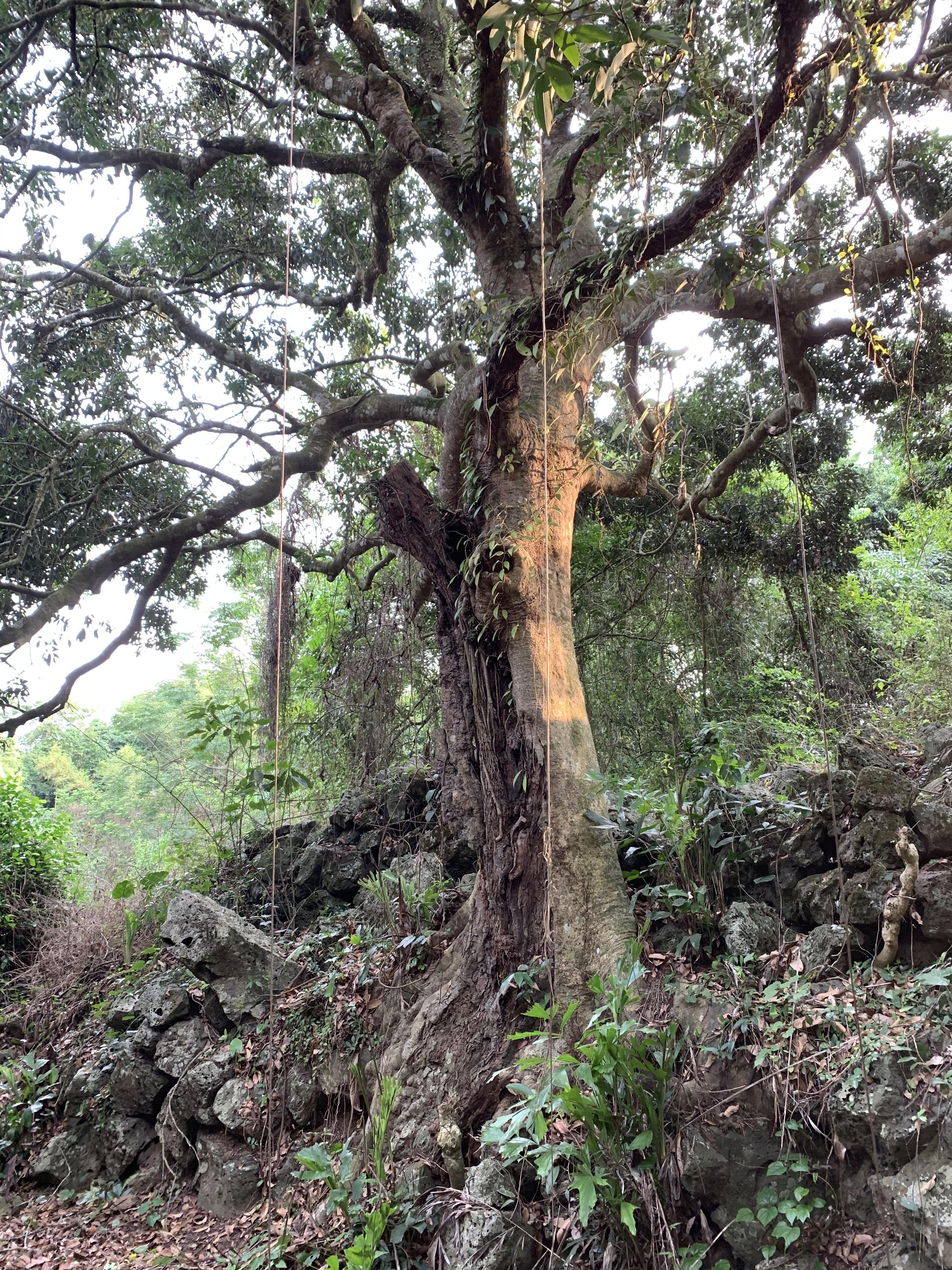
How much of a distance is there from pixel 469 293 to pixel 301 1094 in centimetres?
597

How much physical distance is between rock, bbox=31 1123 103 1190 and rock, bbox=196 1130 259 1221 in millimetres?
828

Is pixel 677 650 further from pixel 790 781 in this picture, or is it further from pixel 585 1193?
pixel 585 1193

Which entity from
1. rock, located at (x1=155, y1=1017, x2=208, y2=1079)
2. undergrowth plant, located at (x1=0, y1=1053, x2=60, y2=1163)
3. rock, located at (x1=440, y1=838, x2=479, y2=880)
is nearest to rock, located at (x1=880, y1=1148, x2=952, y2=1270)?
rock, located at (x1=440, y1=838, x2=479, y2=880)

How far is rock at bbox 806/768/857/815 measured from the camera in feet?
11.0

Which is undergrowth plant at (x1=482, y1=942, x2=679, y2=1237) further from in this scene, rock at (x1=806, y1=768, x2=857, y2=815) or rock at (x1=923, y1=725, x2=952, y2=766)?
rock at (x1=923, y1=725, x2=952, y2=766)

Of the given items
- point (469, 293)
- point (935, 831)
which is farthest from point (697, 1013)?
point (469, 293)

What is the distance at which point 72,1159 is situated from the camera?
14.3 feet

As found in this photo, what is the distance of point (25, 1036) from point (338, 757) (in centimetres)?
293

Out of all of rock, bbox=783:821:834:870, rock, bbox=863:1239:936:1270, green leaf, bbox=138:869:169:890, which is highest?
rock, bbox=783:821:834:870

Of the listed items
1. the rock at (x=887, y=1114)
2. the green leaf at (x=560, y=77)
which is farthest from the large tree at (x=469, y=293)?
the rock at (x=887, y=1114)

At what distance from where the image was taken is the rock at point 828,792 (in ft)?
11.0

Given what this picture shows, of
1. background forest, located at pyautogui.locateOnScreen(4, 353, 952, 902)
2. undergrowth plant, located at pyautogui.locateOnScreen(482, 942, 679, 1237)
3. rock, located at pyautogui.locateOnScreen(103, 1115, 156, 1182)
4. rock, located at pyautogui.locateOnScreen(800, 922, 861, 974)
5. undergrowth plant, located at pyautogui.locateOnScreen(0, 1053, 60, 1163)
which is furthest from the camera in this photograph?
background forest, located at pyautogui.locateOnScreen(4, 353, 952, 902)

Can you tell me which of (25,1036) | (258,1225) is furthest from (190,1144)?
(25,1036)

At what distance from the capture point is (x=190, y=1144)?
4.13 meters
